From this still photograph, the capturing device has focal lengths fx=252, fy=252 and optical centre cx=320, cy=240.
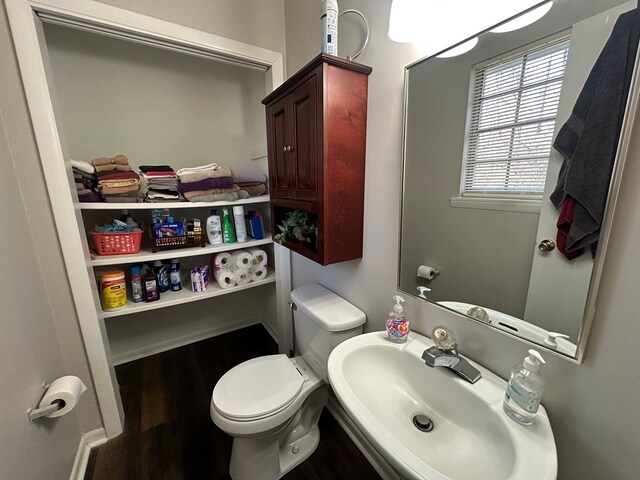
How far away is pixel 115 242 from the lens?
4.58 feet

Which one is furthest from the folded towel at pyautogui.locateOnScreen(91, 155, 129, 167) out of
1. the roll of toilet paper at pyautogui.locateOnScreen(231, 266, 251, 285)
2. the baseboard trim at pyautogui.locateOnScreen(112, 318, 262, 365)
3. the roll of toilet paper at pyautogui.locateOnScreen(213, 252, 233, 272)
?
the baseboard trim at pyautogui.locateOnScreen(112, 318, 262, 365)

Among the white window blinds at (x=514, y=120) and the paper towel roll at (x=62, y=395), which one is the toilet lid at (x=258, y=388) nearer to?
the paper towel roll at (x=62, y=395)

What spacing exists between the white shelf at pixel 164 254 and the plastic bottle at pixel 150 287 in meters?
0.10

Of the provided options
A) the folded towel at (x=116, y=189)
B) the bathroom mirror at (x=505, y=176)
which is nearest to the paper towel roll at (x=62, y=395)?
the folded towel at (x=116, y=189)

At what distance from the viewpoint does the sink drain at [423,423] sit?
0.77 meters

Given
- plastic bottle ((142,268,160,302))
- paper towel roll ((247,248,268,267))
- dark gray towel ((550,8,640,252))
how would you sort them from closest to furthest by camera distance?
dark gray towel ((550,8,640,252))
plastic bottle ((142,268,160,302))
paper towel roll ((247,248,268,267))

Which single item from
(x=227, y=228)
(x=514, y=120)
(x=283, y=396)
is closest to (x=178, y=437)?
(x=283, y=396)

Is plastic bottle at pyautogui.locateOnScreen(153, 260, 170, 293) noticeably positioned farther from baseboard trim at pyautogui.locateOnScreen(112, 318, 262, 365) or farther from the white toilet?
the white toilet

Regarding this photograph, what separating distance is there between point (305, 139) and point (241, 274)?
1.09 m

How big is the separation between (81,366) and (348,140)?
1.68 metres

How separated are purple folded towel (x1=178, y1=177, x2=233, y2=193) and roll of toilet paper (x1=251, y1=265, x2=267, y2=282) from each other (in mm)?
623

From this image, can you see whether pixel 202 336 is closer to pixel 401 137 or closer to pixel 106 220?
pixel 106 220

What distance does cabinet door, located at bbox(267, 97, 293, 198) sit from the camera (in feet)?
4.03

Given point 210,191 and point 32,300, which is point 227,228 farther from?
point 32,300
